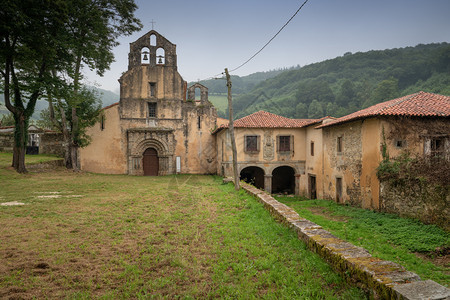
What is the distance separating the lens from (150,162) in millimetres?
24469

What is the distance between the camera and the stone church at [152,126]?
926 inches

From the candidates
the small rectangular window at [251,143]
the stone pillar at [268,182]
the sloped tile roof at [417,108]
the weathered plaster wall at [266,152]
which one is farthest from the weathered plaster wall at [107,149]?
the sloped tile roof at [417,108]

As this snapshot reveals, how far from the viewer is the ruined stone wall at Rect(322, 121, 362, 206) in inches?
528

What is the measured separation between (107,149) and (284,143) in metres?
15.6

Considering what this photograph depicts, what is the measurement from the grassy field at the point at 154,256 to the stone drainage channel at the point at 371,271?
0.18 m

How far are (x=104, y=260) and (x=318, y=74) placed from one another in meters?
81.4

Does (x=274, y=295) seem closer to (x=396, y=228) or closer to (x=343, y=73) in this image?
(x=396, y=228)

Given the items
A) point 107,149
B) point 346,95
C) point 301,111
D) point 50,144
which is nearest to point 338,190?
point 107,149

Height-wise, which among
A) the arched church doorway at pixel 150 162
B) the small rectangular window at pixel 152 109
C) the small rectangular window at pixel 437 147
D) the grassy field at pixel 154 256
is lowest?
the grassy field at pixel 154 256

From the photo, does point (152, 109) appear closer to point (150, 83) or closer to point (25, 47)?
point (150, 83)

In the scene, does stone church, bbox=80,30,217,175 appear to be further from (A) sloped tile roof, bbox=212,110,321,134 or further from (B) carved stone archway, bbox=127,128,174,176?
(A) sloped tile roof, bbox=212,110,321,134

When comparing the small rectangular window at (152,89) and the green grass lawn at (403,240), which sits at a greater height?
the small rectangular window at (152,89)

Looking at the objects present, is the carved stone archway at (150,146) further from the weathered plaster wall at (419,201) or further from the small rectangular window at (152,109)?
the weathered plaster wall at (419,201)

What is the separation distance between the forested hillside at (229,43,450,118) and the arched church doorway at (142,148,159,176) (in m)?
35.7
